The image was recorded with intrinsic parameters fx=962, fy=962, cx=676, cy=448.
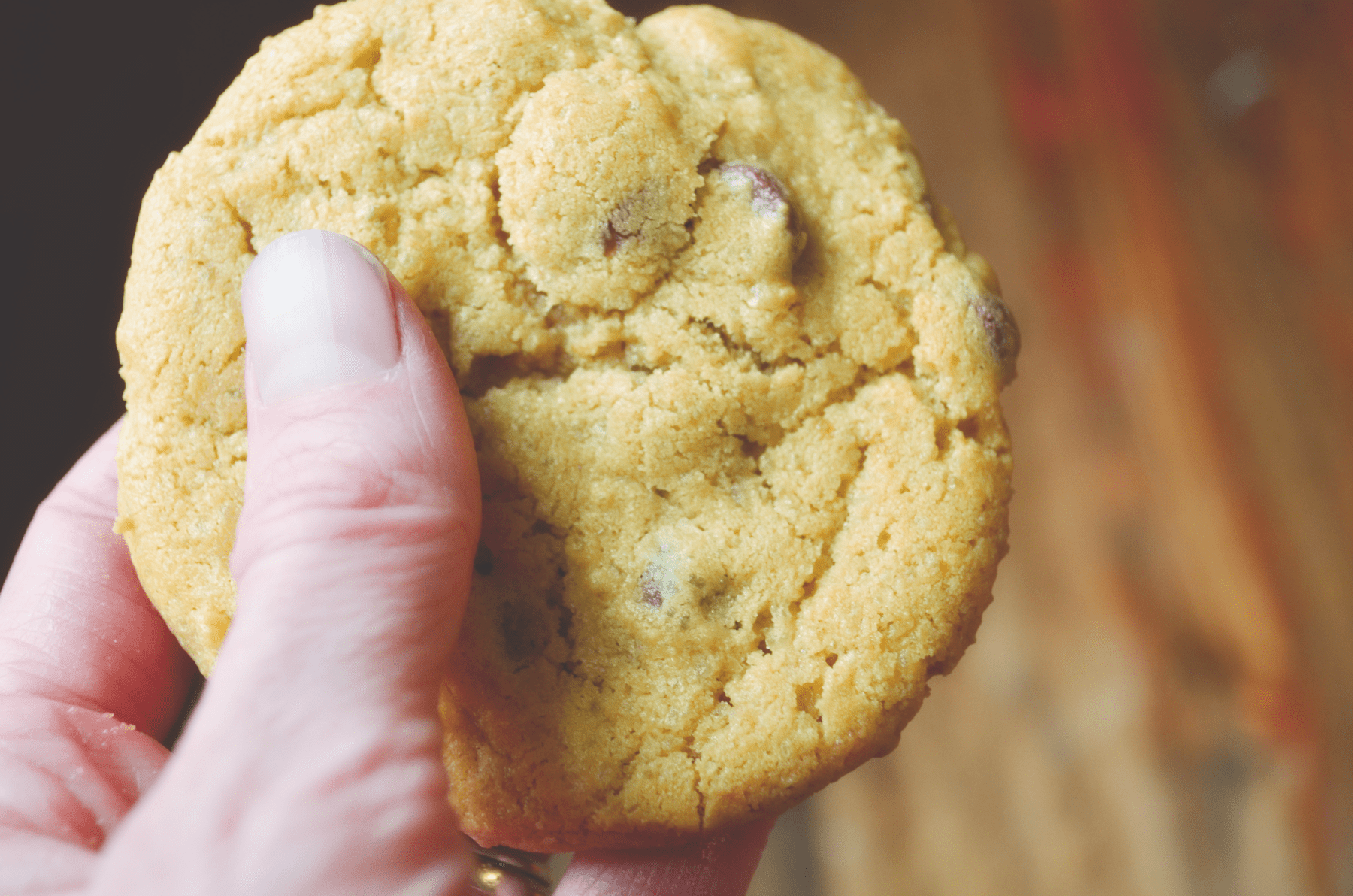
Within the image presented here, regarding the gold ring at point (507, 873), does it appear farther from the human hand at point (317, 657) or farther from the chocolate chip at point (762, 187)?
the chocolate chip at point (762, 187)

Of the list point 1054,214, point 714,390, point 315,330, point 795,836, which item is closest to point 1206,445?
point 1054,214

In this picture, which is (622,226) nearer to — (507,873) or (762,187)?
(762,187)

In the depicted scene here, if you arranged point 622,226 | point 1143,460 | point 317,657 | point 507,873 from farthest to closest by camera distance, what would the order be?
1. point 1143,460
2. point 507,873
3. point 622,226
4. point 317,657

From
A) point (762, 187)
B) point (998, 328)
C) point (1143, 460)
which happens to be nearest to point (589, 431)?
point (762, 187)

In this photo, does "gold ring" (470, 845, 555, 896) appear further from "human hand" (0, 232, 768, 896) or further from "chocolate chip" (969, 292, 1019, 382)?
"chocolate chip" (969, 292, 1019, 382)

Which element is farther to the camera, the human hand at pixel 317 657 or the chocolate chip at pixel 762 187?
the chocolate chip at pixel 762 187

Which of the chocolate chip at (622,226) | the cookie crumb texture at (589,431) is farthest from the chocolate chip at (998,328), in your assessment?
the chocolate chip at (622,226)
